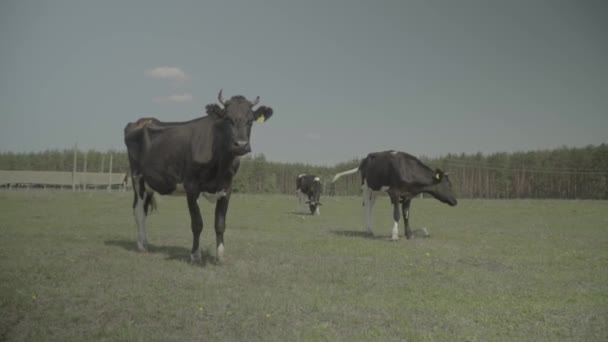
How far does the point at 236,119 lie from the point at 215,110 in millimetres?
866

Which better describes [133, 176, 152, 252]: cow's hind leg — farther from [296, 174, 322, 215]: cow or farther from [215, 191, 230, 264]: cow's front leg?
[296, 174, 322, 215]: cow

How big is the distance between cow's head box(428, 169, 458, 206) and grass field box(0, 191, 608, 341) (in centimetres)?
300

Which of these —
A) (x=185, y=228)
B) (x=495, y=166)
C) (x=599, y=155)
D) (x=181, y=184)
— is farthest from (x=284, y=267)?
(x=495, y=166)

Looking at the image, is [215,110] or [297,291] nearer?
[297,291]

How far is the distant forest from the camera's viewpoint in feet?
177

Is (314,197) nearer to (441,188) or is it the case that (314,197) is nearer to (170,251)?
(441,188)

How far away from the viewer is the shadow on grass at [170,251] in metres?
9.87

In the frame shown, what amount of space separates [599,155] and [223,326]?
57005 mm

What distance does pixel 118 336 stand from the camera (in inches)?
198

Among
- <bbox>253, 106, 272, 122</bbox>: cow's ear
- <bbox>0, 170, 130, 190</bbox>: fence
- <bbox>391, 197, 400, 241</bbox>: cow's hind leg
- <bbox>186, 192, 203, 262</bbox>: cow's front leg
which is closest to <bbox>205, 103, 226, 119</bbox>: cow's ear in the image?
<bbox>253, 106, 272, 122</bbox>: cow's ear

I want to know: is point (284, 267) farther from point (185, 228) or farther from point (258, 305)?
point (185, 228)

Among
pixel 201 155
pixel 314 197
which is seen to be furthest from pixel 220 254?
pixel 314 197

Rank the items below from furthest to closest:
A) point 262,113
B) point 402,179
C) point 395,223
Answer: point 402,179, point 395,223, point 262,113

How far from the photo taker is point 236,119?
8797 millimetres
